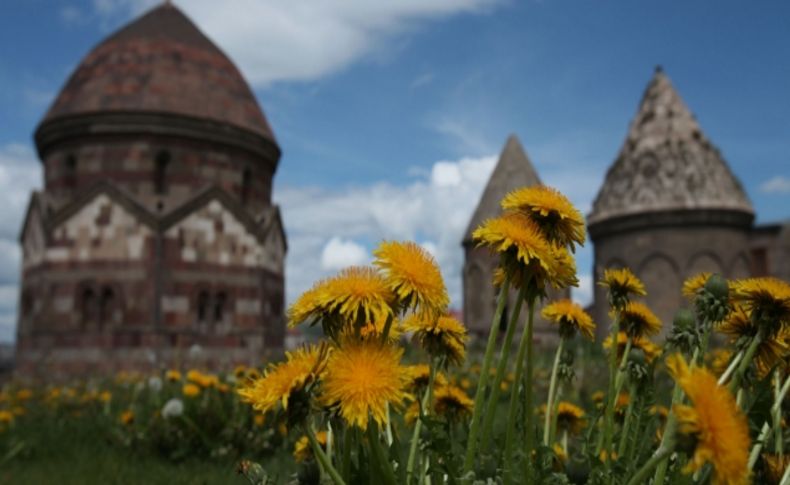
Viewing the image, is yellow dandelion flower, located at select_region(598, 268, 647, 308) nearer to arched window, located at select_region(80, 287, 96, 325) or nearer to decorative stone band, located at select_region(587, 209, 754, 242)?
arched window, located at select_region(80, 287, 96, 325)

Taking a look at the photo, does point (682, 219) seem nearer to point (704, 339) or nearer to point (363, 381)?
point (704, 339)

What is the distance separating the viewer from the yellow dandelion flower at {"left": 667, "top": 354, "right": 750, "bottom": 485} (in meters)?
1.14

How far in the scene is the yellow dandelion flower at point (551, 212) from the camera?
1729 millimetres

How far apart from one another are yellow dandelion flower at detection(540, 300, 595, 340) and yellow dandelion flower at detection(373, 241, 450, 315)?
86cm

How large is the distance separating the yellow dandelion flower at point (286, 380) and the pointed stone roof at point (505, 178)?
24.8m

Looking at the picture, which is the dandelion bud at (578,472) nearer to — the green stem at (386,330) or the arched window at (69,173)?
the green stem at (386,330)

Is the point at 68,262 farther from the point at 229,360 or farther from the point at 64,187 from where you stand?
the point at 229,360

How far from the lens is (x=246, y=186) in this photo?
901 inches

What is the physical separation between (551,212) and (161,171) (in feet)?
69.1

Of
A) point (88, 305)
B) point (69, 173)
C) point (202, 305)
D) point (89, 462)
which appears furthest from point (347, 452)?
point (69, 173)

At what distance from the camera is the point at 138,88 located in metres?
21.6

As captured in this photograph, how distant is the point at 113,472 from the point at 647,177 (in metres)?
21.8

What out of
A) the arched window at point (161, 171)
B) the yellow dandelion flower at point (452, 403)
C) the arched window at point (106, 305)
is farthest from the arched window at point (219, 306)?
the yellow dandelion flower at point (452, 403)

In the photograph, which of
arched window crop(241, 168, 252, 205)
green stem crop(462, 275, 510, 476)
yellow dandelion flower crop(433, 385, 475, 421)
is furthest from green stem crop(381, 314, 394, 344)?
arched window crop(241, 168, 252, 205)
